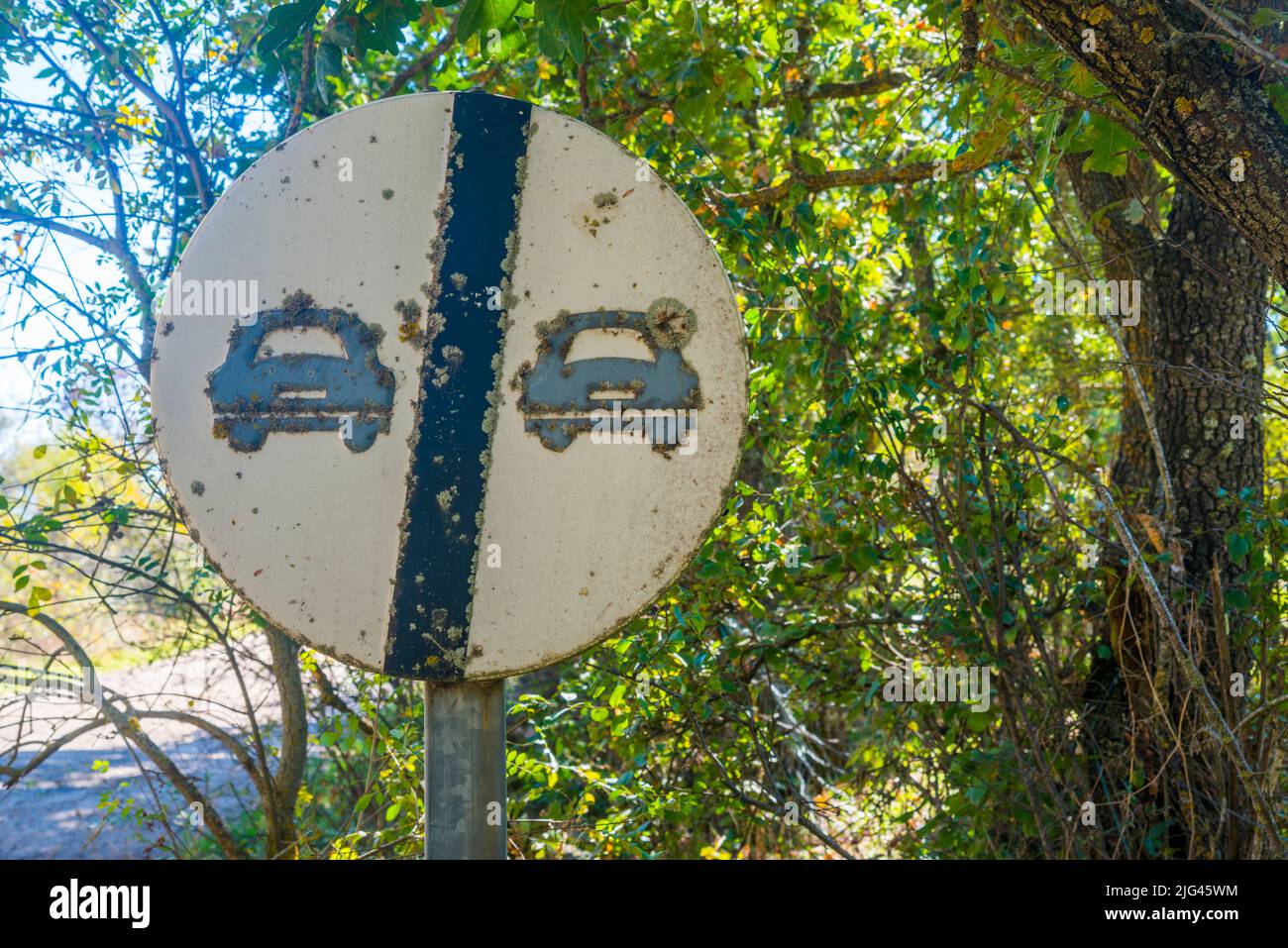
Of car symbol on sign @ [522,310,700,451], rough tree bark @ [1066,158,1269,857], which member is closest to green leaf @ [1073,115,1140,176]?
rough tree bark @ [1066,158,1269,857]

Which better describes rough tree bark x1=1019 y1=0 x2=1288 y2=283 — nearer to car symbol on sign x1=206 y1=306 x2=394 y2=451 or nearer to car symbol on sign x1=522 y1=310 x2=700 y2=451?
car symbol on sign x1=522 y1=310 x2=700 y2=451

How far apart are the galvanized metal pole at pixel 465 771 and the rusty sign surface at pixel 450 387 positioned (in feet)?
0.15

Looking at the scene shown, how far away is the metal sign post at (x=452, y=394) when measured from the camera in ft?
4.58

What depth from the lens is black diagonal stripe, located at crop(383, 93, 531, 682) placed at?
54.1 inches

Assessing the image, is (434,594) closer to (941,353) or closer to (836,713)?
(941,353)

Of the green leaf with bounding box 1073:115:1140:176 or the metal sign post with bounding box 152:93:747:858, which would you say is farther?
the green leaf with bounding box 1073:115:1140:176

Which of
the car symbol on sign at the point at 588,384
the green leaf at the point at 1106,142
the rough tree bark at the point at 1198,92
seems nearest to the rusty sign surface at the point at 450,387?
the car symbol on sign at the point at 588,384

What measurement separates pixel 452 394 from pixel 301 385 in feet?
0.70

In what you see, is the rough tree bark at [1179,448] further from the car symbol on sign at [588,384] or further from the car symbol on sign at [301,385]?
the car symbol on sign at [301,385]

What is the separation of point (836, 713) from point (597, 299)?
161 inches

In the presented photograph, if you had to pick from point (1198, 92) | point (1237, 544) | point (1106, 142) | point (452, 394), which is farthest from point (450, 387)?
point (1237, 544)

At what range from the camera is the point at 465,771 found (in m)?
1.33

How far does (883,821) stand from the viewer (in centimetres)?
374
